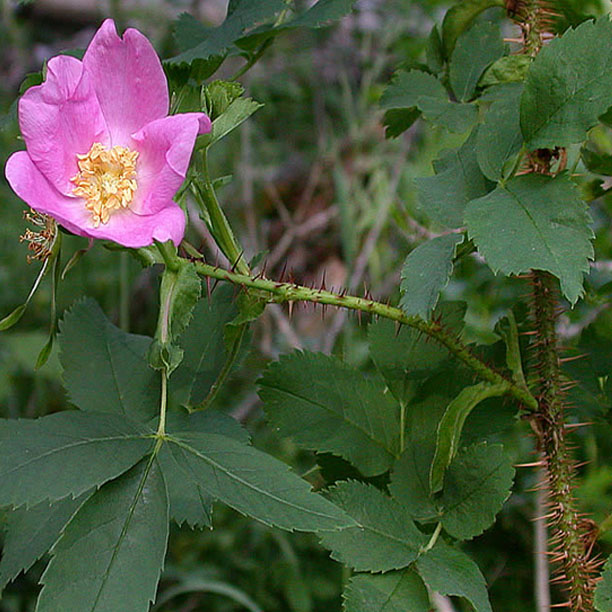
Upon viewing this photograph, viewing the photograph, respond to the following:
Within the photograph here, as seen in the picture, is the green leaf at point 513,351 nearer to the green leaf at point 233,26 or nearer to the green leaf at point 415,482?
the green leaf at point 415,482

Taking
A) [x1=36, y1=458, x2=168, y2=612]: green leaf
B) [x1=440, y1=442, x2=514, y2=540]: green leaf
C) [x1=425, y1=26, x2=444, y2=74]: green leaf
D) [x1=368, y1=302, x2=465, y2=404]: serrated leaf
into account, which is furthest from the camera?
[x1=425, y1=26, x2=444, y2=74]: green leaf

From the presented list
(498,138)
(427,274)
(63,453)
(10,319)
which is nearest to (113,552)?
(63,453)

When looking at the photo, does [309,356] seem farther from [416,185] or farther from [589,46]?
[589,46]

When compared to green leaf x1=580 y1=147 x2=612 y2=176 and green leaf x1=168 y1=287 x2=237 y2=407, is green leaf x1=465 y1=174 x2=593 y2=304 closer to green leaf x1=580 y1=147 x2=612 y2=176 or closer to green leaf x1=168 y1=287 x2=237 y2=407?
green leaf x1=580 y1=147 x2=612 y2=176

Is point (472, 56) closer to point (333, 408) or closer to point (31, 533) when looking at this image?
point (333, 408)

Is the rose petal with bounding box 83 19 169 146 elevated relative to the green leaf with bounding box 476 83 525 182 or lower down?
elevated

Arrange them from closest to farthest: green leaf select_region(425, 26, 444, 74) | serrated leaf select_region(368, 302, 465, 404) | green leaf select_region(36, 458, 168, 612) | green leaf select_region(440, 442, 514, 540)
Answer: green leaf select_region(36, 458, 168, 612) < green leaf select_region(440, 442, 514, 540) < serrated leaf select_region(368, 302, 465, 404) < green leaf select_region(425, 26, 444, 74)

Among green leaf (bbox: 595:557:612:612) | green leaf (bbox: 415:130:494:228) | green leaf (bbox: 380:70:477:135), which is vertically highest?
green leaf (bbox: 380:70:477:135)

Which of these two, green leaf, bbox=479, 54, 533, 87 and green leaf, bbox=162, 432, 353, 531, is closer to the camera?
green leaf, bbox=162, 432, 353, 531

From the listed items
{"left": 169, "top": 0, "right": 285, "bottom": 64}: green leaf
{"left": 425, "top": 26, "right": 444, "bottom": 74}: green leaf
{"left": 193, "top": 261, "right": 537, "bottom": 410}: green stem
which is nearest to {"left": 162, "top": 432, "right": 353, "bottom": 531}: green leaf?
{"left": 193, "top": 261, "right": 537, "bottom": 410}: green stem
